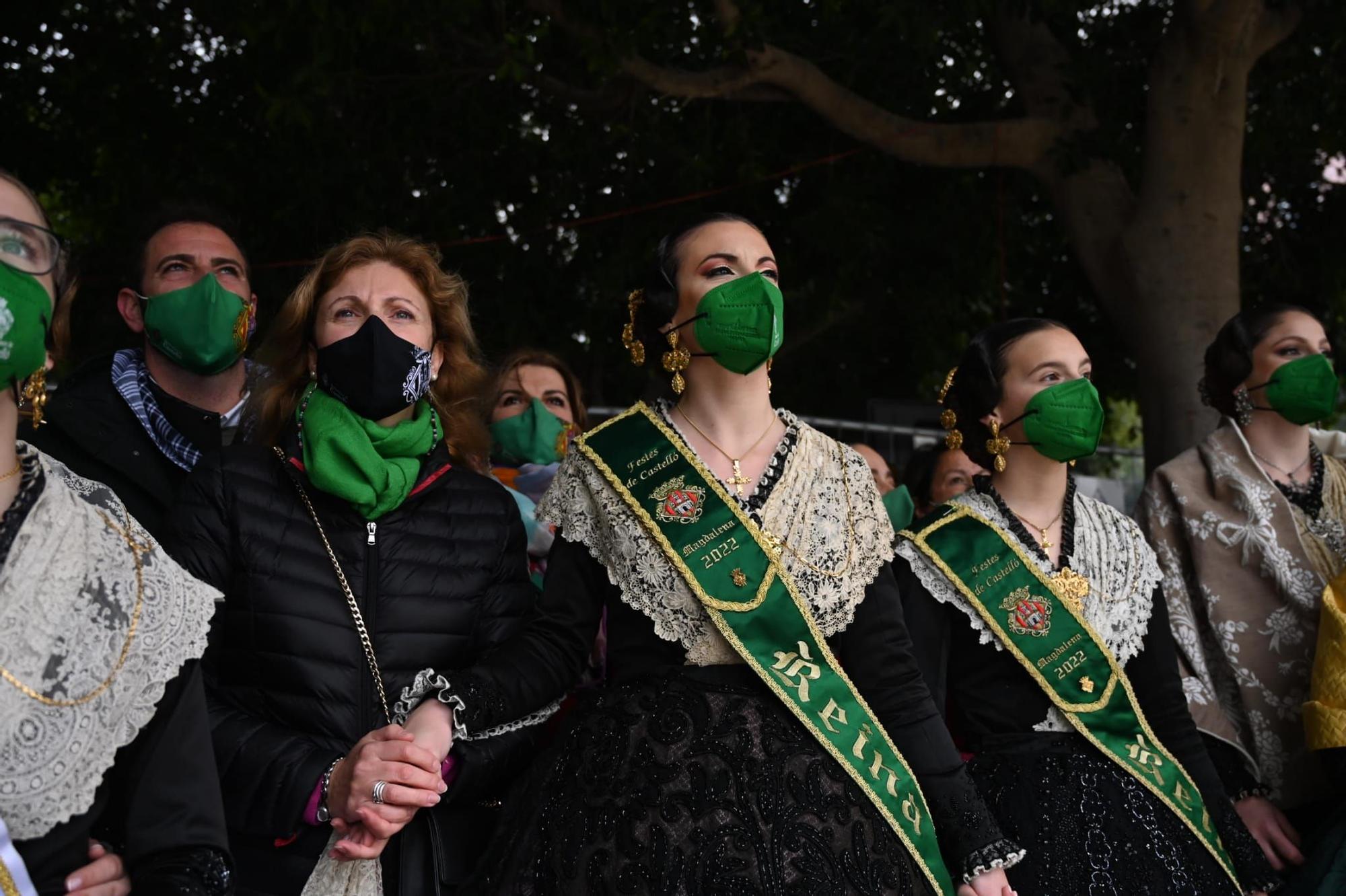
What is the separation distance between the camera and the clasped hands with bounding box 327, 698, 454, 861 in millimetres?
2383

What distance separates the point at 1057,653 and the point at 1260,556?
1043 millimetres

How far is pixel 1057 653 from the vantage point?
10.6 ft

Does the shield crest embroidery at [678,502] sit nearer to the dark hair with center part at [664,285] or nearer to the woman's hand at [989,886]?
the dark hair with center part at [664,285]

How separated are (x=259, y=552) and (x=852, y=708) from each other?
1.26 m

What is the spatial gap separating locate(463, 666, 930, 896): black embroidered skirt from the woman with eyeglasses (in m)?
0.71

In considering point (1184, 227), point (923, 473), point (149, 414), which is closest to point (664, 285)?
point (149, 414)

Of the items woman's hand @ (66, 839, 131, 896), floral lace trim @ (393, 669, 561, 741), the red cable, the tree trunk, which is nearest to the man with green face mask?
floral lace trim @ (393, 669, 561, 741)

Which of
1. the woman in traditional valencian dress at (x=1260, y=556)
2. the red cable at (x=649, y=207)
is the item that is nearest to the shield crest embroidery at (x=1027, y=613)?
the woman in traditional valencian dress at (x=1260, y=556)

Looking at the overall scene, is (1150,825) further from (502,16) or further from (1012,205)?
(1012,205)

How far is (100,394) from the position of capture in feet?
11.9

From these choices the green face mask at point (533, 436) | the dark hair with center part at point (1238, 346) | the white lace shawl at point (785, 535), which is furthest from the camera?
the green face mask at point (533, 436)

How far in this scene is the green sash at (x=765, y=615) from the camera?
103 inches

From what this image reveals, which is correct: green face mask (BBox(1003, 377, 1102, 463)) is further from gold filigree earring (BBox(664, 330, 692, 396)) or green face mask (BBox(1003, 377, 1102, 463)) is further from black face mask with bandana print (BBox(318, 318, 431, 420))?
black face mask with bandana print (BBox(318, 318, 431, 420))

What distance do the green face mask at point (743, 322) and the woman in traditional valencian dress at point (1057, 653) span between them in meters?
0.80
